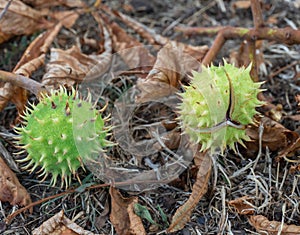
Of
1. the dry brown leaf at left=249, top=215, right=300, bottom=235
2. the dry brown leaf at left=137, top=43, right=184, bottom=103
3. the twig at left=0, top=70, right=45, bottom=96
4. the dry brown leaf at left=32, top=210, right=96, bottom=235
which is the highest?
the twig at left=0, top=70, right=45, bottom=96

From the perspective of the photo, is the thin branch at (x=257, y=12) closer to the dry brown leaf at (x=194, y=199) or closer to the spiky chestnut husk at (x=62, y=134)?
the dry brown leaf at (x=194, y=199)

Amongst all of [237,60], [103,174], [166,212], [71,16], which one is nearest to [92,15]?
[71,16]

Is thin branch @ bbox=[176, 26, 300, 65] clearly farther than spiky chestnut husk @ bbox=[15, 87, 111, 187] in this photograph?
Yes

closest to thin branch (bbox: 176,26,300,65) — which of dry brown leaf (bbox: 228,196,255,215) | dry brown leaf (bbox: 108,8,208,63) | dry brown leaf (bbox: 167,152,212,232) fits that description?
dry brown leaf (bbox: 108,8,208,63)

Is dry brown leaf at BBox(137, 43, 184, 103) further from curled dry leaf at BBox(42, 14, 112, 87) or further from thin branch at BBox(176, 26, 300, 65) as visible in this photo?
curled dry leaf at BBox(42, 14, 112, 87)

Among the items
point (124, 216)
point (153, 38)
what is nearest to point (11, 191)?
point (124, 216)

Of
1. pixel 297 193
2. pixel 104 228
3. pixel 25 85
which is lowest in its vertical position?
pixel 297 193

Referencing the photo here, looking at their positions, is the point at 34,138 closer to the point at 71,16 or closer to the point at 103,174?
the point at 103,174
